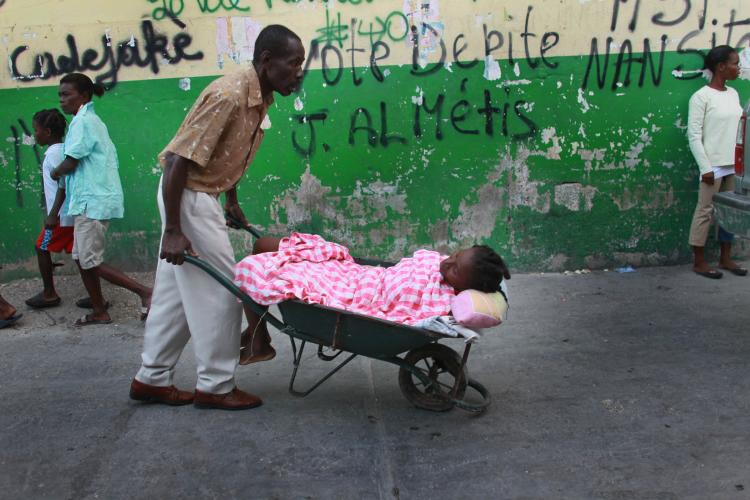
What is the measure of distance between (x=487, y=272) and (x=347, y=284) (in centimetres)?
67

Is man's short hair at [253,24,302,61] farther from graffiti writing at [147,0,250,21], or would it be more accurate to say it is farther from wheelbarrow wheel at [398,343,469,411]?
graffiti writing at [147,0,250,21]

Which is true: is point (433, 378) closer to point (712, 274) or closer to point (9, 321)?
point (9, 321)

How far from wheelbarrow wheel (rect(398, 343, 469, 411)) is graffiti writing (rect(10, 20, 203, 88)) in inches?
128

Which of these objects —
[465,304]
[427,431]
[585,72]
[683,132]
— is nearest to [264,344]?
[427,431]

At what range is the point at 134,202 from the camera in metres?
5.81

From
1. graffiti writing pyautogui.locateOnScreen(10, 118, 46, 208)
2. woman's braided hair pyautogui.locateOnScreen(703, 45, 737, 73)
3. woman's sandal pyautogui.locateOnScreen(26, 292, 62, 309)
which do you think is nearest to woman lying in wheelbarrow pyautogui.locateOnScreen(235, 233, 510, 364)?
woman's sandal pyautogui.locateOnScreen(26, 292, 62, 309)

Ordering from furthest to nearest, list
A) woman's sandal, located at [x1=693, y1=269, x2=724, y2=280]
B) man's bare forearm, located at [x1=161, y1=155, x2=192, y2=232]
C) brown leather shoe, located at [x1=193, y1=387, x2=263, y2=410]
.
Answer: woman's sandal, located at [x1=693, y1=269, x2=724, y2=280], brown leather shoe, located at [x1=193, y1=387, x2=263, y2=410], man's bare forearm, located at [x1=161, y1=155, x2=192, y2=232]

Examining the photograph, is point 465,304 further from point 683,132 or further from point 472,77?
point 683,132

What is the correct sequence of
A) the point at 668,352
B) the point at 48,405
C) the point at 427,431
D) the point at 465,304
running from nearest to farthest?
1. the point at 465,304
2. the point at 427,431
3. the point at 48,405
4. the point at 668,352

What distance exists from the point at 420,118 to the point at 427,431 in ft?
9.73

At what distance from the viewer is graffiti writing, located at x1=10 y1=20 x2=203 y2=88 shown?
560 centimetres

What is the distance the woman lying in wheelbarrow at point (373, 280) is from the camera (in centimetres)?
322

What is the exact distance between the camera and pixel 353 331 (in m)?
3.19

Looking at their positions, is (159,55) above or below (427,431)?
above
